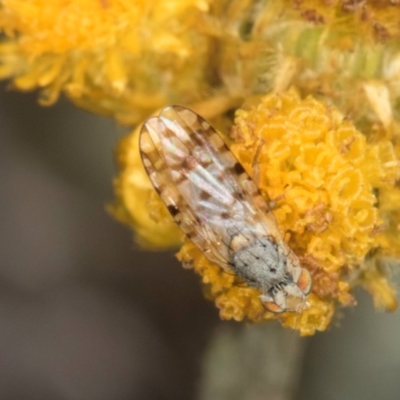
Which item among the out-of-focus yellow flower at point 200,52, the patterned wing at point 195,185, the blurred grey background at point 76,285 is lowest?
the blurred grey background at point 76,285

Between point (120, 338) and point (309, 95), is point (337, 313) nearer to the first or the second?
point (309, 95)

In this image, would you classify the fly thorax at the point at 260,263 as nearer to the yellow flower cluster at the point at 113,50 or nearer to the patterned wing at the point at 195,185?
the patterned wing at the point at 195,185

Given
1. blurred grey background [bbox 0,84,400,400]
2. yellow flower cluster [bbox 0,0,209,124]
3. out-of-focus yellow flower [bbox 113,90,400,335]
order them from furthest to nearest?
blurred grey background [bbox 0,84,400,400] → yellow flower cluster [bbox 0,0,209,124] → out-of-focus yellow flower [bbox 113,90,400,335]

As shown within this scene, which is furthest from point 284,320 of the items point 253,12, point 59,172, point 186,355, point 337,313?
point 59,172

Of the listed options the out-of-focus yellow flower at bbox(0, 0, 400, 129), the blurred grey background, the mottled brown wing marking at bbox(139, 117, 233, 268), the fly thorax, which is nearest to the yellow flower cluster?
the out-of-focus yellow flower at bbox(0, 0, 400, 129)

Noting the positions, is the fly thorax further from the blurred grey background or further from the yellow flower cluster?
the blurred grey background

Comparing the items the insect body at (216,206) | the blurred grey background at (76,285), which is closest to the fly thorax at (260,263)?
the insect body at (216,206)

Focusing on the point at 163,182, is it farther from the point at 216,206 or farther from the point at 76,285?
the point at 76,285
